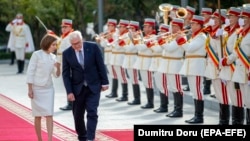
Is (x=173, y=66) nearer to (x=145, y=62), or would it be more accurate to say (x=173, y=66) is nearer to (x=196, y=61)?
(x=196, y=61)

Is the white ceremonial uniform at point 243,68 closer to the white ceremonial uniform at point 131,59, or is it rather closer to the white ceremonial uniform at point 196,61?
the white ceremonial uniform at point 196,61

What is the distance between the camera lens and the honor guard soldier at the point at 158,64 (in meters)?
19.0

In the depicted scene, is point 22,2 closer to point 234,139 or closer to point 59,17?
point 59,17

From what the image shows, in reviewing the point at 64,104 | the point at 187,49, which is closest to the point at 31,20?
the point at 64,104

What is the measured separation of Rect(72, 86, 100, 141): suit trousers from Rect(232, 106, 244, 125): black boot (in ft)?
8.01

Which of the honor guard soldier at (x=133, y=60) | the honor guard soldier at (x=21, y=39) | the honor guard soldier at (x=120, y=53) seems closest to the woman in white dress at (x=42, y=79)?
the honor guard soldier at (x=133, y=60)

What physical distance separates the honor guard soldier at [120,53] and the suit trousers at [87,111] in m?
6.93

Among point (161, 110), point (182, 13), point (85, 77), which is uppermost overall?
point (182, 13)

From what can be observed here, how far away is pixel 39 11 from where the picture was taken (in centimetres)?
3647

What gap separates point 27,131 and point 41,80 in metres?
2.27

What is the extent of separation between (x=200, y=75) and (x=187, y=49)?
20.8 inches

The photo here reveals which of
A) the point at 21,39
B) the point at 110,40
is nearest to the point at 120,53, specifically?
the point at 110,40

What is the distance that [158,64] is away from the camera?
19.3 m

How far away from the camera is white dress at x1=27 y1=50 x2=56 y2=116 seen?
46.6 feet
